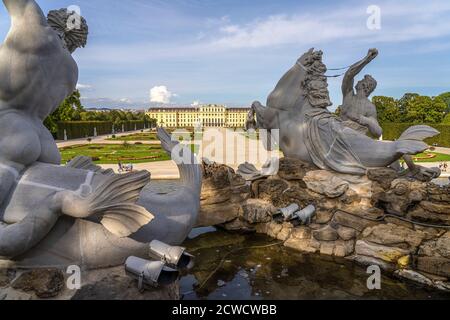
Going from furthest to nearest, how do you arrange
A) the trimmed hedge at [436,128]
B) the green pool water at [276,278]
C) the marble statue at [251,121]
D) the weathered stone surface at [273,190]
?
the trimmed hedge at [436,128]
the marble statue at [251,121]
the weathered stone surface at [273,190]
the green pool water at [276,278]

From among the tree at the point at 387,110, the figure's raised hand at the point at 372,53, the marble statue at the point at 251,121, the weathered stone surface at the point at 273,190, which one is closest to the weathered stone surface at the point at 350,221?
the weathered stone surface at the point at 273,190

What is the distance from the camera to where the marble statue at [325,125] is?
6.19 m

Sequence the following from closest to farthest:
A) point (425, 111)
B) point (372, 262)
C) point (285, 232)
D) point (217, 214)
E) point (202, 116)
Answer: point (372, 262) < point (285, 232) < point (217, 214) < point (425, 111) < point (202, 116)

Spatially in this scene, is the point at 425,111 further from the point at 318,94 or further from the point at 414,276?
the point at 414,276

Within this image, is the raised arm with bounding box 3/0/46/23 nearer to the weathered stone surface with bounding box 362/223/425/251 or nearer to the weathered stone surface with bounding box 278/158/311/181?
the weathered stone surface with bounding box 278/158/311/181

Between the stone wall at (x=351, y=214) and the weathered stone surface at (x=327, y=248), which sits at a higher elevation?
the stone wall at (x=351, y=214)

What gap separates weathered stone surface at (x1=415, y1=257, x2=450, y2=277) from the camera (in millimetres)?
4520

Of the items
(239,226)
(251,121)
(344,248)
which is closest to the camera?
(344,248)

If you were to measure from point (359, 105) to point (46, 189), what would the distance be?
5.94 m

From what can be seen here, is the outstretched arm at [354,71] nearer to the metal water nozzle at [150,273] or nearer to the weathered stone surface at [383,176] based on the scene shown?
the weathered stone surface at [383,176]

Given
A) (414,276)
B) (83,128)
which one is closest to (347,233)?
(414,276)

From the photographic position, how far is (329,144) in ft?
21.0

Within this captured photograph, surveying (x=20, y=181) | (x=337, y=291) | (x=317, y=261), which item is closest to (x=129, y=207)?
(x=20, y=181)

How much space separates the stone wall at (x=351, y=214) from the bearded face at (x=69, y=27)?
331 centimetres
